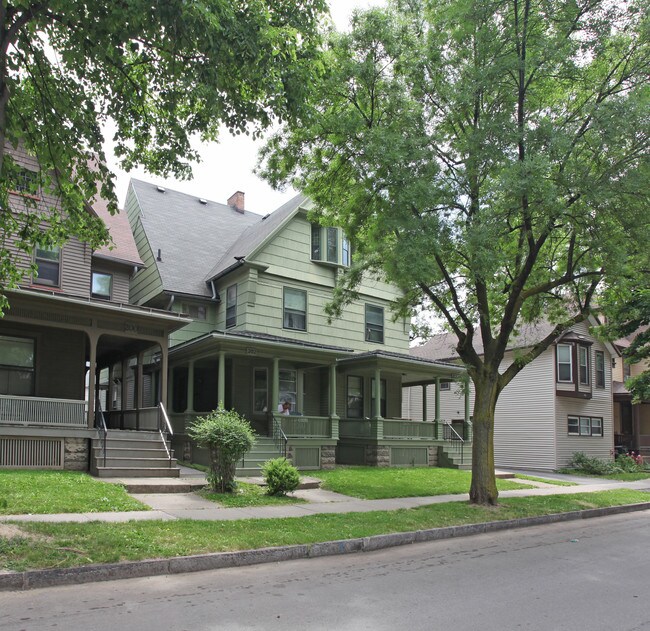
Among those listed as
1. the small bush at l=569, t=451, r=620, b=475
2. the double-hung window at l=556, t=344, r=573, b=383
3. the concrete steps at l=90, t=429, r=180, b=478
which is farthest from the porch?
the small bush at l=569, t=451, r=620, b=475


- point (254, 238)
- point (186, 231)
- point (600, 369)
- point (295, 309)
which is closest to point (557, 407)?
point (600, 369)

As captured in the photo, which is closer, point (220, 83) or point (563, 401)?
point (220, 83)

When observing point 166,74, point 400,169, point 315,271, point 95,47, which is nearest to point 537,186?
point 400,169

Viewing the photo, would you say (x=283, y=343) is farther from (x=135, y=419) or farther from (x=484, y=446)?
(x=484, y=446)

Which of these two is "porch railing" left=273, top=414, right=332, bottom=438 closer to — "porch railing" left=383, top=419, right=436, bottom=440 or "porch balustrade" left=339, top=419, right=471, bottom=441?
"porch balustrade" left=339, top=419, right=471, bottom=441

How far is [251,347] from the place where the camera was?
61.2 feet

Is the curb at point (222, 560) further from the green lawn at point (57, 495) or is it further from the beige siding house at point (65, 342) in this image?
the beige siding house at point (65, 342)

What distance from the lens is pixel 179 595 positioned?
6473 mm

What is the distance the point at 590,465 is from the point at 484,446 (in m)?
15.0

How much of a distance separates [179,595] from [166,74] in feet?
24.8

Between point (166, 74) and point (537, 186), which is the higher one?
point (166, 74)

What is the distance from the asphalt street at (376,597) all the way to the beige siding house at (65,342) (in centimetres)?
855

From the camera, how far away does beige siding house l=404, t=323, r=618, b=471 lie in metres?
27.6

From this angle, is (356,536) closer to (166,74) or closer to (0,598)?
(0,598)
